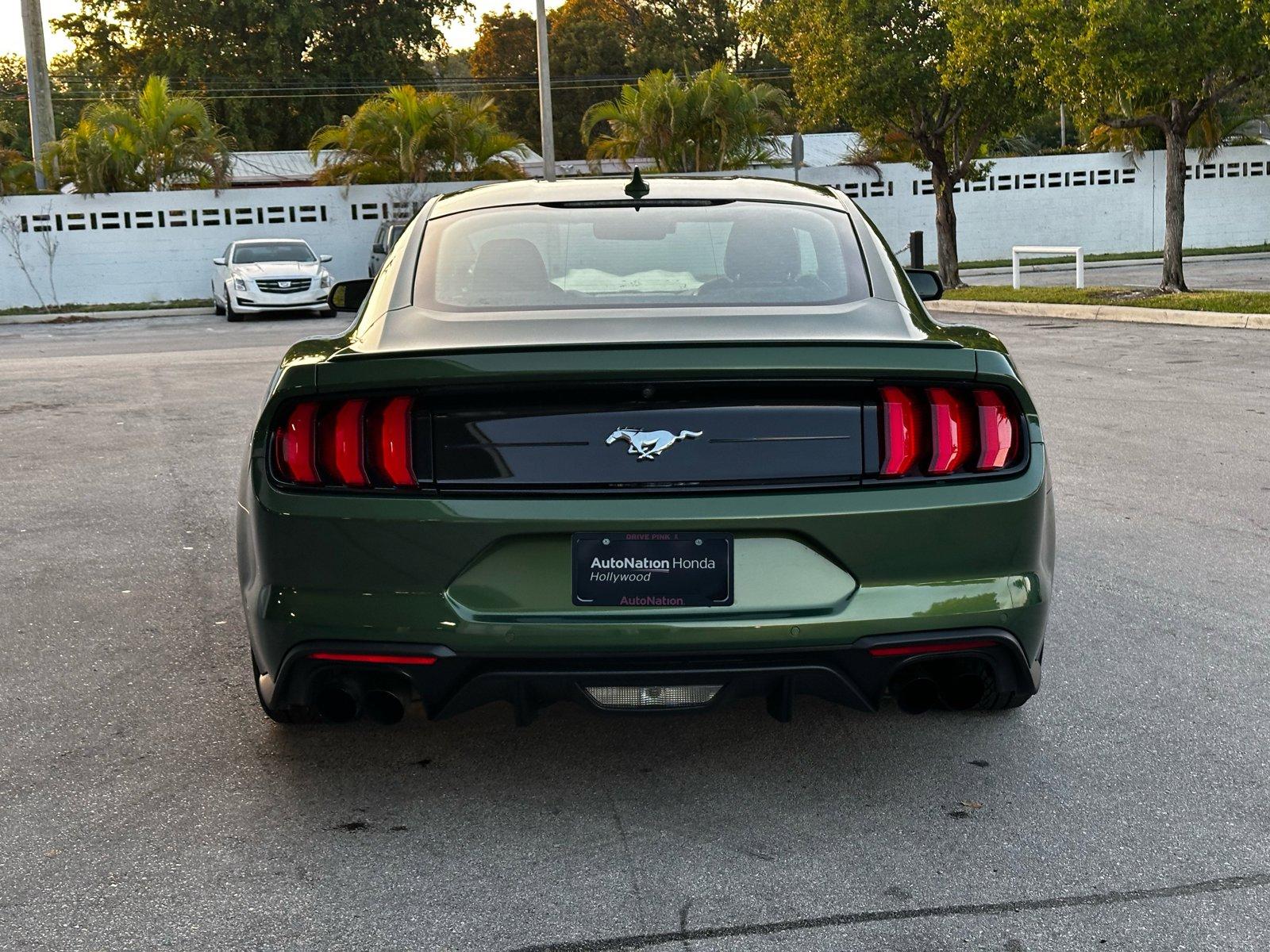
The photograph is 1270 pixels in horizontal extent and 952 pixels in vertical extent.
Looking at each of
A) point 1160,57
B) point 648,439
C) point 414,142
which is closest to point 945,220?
point 1160,57

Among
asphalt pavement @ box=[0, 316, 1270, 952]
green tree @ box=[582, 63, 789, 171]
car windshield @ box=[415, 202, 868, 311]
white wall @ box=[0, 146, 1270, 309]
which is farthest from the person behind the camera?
green tree @ box=[582, 63, 789, 171]

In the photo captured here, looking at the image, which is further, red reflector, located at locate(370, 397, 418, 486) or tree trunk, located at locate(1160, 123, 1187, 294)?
tree trunk, located at locate(1160, 123, 1187, 294)

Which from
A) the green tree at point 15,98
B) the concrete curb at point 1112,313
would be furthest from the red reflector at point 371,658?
the green tree at point 15,98

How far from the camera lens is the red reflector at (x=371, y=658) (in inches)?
133

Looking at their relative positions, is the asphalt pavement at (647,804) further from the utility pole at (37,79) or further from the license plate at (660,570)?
the utility pole at (37,79)

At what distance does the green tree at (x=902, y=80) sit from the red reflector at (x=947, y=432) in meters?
20.8

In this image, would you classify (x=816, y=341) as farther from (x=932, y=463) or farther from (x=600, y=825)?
(x=600, y=825)

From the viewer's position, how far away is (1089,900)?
124 inches

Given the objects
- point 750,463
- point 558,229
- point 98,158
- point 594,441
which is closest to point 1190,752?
point 750,463

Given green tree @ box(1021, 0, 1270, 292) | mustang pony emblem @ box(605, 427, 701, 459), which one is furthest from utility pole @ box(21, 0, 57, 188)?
mustang pony emblem @ box(605, 427, 701, 459)

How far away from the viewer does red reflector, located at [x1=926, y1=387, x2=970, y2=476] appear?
137 inches

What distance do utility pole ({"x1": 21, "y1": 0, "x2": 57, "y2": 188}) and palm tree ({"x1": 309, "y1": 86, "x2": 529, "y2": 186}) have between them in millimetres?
5695

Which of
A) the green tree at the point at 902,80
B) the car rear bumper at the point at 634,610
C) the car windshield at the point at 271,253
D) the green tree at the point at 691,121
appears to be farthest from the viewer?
the green tree at the point at 691,121

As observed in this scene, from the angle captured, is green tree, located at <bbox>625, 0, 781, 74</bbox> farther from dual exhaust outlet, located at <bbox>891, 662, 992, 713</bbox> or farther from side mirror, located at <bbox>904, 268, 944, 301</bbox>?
dual exhaust outlet, located at <bbox>891, 662, 992, 713</bbox>
